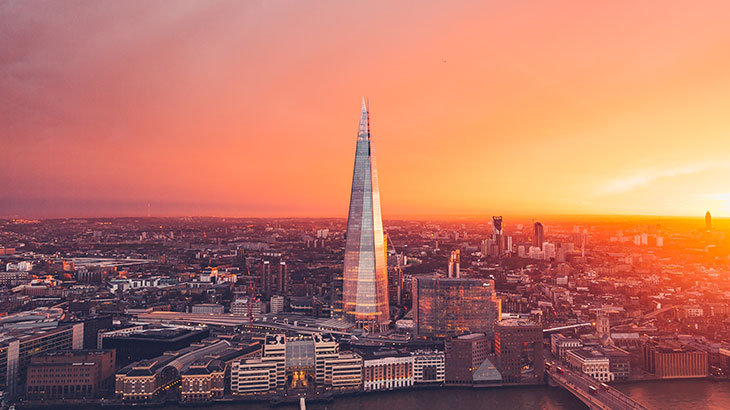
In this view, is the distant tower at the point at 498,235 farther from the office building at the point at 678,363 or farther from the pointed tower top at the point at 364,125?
the office building at the point at 678,363

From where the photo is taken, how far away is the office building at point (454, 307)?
25.2m

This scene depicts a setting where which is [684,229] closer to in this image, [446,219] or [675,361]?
[446,219]

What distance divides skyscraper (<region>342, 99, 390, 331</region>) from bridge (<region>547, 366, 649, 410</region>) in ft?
32.9

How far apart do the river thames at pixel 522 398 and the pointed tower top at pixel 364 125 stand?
14367 millimetres

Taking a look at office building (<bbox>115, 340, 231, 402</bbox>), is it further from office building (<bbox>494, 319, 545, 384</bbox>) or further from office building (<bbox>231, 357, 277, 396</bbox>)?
office building (<bbox>494, 319, 545, 384</bbox>)

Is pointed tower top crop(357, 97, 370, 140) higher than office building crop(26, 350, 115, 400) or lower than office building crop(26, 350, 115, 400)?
higher

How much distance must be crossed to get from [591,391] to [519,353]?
315 centimetres

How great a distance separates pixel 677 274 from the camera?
48094 millimetres

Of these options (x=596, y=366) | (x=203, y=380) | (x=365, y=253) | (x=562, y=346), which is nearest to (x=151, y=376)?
→ (x=203, y=380)

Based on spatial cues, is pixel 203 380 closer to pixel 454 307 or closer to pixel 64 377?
pixel 64 377

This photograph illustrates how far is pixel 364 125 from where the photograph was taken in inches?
1148

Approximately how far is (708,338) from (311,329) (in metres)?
19.1

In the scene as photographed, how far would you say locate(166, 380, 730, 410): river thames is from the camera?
17.1m

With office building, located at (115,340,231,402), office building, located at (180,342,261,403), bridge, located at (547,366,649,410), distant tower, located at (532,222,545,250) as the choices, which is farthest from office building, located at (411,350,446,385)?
distant tower, located at (532,222,545,250)
